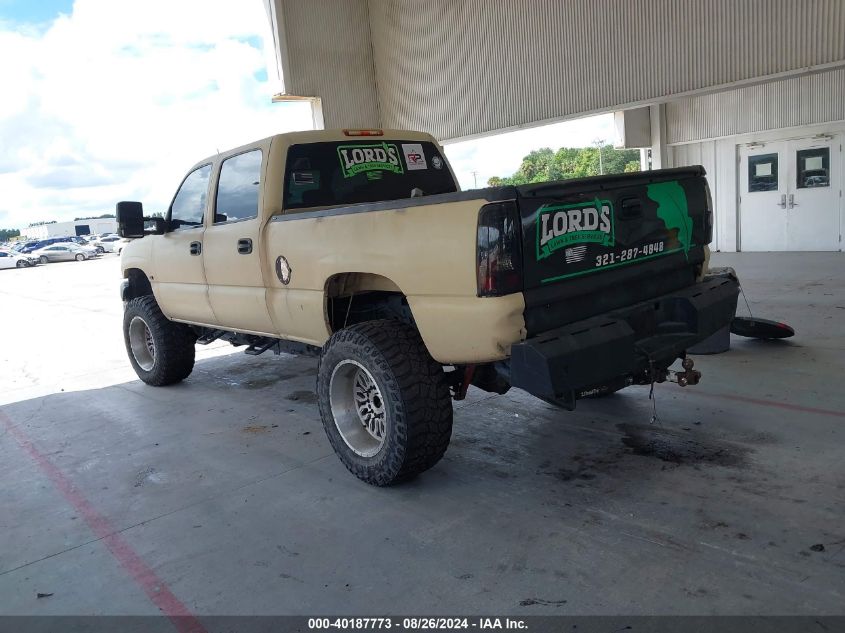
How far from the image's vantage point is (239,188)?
4.91 m

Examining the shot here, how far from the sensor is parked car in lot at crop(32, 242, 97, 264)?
38.3 m

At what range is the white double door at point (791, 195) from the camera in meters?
14.4

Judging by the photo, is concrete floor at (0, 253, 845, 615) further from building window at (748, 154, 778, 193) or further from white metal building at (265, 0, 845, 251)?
building window at (748, 154, 778, 193)

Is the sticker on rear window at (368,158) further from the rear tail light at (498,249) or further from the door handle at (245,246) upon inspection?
the rear tail light at (498,249)

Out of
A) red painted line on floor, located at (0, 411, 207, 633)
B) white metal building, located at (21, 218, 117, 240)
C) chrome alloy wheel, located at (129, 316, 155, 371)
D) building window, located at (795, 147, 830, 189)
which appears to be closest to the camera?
red painted line on floor, located at (0, 411, 207, 633)

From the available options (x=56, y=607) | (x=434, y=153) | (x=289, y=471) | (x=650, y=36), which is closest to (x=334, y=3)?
(x=650, y=36)

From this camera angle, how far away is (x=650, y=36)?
10852mm

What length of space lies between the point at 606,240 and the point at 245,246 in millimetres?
2494

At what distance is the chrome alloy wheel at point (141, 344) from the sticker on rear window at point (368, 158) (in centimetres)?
305

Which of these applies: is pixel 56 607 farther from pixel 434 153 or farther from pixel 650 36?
pixel 650 36

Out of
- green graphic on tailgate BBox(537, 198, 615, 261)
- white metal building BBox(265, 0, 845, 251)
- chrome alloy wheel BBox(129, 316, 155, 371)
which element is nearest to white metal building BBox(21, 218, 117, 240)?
white metal building BBox(265, 0, 845, 251)

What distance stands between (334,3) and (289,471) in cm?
1339

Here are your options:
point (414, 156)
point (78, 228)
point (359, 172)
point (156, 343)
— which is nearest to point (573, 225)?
point (359, 172)

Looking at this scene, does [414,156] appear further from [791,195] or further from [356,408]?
[791,195]
